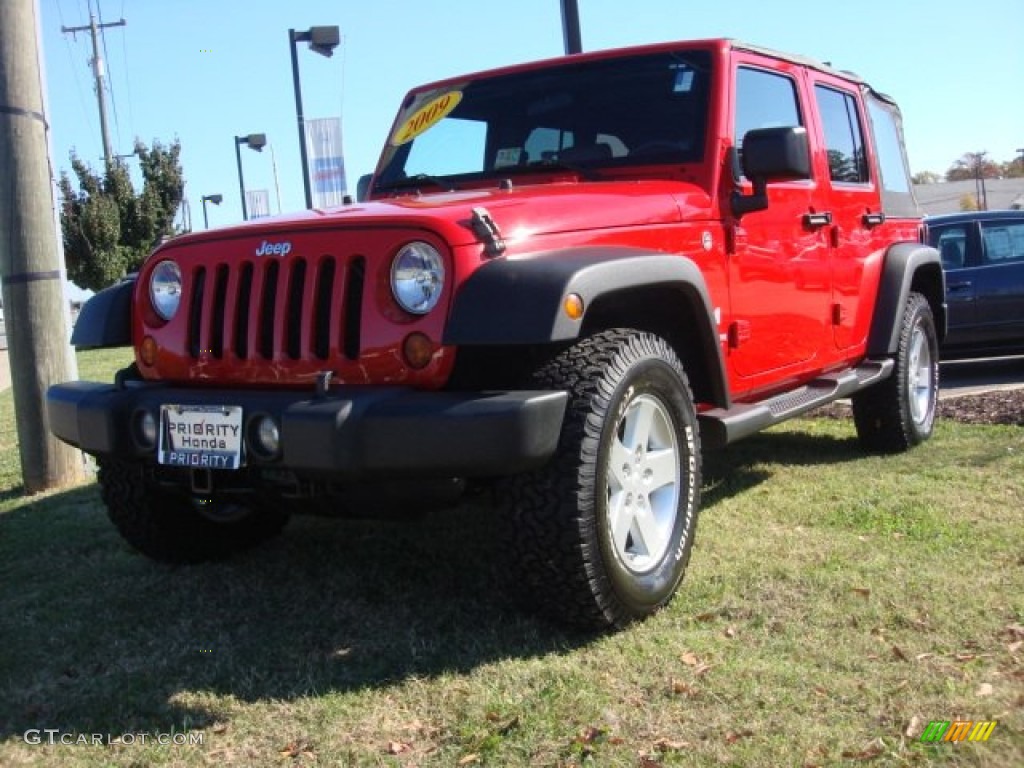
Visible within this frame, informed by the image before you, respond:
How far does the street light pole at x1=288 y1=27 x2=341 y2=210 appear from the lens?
12.7m

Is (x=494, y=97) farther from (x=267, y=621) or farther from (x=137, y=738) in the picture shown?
(x=137, y=738)

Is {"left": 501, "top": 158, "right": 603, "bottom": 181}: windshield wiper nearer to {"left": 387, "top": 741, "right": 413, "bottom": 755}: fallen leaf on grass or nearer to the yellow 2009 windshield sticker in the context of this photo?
the yellow 2009 windshield sticker

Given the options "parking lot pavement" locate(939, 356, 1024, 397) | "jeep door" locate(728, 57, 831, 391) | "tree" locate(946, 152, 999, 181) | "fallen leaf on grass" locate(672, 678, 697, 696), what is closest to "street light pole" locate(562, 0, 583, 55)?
"jeep door" locate(728, 57, 831, 391)

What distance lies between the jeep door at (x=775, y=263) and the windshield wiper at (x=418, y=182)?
4.08 ft

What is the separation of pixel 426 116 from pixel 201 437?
226 cm

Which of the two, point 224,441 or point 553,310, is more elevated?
point 553,310

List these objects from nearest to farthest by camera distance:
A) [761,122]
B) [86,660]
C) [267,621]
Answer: [86,660], [267,621], [761,122]

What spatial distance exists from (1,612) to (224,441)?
4.75 ft

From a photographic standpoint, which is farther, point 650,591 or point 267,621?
point 267,621

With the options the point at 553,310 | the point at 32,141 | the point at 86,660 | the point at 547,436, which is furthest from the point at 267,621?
the point at 32,141

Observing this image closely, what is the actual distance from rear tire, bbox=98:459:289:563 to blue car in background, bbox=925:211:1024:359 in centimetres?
713

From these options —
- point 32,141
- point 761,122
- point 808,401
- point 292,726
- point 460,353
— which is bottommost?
point 292,726

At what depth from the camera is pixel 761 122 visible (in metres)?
4.46

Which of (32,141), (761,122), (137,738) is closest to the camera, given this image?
(137,738)
